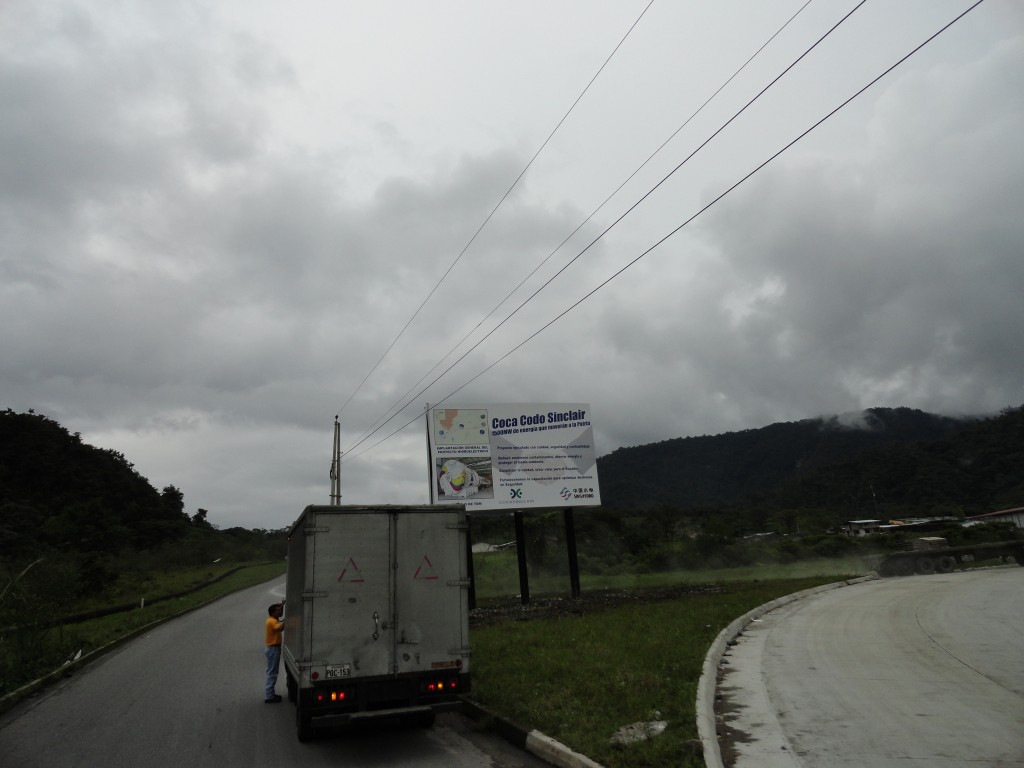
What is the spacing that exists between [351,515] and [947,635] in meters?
11.9

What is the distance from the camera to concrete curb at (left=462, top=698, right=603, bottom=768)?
7027mm

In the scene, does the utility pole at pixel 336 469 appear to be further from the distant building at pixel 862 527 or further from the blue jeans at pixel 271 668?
the distant building at pixel 862 527

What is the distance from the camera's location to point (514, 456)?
82.1 feet

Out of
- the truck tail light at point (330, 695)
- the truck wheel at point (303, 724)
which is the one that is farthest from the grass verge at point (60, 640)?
the truck tail light at point (330, 695)

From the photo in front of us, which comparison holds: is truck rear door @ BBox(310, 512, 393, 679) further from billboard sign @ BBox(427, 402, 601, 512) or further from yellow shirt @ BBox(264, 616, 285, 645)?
billboard sign @ BBox(427, 402, 601, 512)

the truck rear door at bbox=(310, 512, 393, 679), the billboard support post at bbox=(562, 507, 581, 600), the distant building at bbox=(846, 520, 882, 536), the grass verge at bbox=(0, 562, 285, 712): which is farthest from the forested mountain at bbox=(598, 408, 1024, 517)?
the truck rear door at bbox=(310, 512, 393, 679)

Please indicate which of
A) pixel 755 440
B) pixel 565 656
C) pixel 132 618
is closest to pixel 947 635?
pixel 565 656

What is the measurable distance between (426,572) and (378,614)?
79cm

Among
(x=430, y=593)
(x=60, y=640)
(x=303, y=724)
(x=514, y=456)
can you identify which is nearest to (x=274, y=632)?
(x=303, y=724)

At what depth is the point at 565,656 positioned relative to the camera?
12.5 meters

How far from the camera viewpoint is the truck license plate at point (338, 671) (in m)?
8.26

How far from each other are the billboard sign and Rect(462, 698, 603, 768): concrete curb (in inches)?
545

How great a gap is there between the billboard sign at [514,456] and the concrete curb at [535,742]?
13.8m

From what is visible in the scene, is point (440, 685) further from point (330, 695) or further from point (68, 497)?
point (68, 497)
